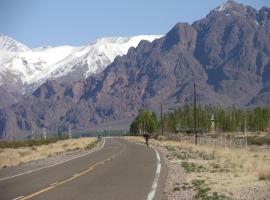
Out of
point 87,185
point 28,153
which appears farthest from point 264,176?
point 28,153

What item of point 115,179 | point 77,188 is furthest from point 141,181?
point 77,188

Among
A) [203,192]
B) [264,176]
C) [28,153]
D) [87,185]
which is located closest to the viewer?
[203,192]

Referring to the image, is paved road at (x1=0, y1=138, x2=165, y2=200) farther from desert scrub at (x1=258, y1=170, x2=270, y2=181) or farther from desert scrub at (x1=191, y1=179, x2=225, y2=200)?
desert scrub at (x1=258, y1=170, x2=270, y2=181)

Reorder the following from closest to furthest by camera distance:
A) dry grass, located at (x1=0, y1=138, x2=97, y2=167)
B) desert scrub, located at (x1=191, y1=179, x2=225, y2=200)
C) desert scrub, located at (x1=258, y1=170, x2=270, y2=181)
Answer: desert scrub, located at (x1=191, y1=179, x2=225, y2=200) < desert scrub, located at (x1=258, y1=170, x2=270, y2=181) < dry grass, located at (x1=0, y1=138, x2=97, y2=167)

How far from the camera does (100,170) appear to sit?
102 ft

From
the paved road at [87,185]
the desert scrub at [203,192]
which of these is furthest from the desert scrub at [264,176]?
the paved road at [87,185]

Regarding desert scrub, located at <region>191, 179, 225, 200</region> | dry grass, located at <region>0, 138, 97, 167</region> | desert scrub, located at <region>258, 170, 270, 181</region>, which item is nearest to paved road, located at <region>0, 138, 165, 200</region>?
desert scrub, located at <region>191, 179, 225, 200</region>

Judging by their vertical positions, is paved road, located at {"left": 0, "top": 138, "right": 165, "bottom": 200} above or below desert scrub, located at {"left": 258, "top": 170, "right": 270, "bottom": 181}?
below

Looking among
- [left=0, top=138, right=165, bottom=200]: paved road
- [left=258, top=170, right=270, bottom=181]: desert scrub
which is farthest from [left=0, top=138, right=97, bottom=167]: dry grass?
[left=258, top=170, right=270, bottom=181]: desert scrub

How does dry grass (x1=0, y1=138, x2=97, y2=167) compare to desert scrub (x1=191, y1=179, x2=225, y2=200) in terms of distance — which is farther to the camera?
dry grass (x1=0, y1=138, x2=97, y2=167)

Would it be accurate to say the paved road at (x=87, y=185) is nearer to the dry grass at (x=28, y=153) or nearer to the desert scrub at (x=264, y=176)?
the desert scrub at (x=264, y=176)

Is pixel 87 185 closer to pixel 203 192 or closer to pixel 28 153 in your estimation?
pixel 203 192

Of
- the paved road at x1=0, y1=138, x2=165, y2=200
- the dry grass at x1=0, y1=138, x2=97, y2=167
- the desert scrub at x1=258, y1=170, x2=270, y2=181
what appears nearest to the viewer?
the paved road at x1=0, y1=138, x2=165, y2=200

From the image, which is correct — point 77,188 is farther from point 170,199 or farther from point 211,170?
point 211,170
